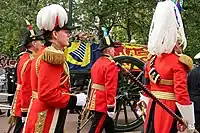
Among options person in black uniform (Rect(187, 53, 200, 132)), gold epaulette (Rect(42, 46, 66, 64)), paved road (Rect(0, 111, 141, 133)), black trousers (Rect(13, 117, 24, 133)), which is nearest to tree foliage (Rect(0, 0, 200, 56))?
paved road (Rect(0, 111, 141, 133))

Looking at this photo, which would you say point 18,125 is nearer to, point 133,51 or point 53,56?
point 53,56

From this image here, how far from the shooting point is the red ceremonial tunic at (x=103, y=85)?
6.79 meters

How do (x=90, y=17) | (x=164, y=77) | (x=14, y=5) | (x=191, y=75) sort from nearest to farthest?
(x=164, y=77) < (x=191, y=75) < (x=90, y=17) < (x=14, y=5)

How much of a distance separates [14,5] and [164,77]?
50.2ft

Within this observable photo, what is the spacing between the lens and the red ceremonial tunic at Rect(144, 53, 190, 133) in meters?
4.55

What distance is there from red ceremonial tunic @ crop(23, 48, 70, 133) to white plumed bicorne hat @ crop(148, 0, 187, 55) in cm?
104

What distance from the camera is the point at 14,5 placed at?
19.3 m

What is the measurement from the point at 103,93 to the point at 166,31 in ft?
7.83

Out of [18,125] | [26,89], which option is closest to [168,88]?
[26,89]

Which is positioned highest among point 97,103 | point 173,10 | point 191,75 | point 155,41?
point 173,10

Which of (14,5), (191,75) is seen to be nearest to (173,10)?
(191,75)

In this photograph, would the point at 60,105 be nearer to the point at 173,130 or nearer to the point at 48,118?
the point at 48,118

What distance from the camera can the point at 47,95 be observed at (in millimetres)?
3934

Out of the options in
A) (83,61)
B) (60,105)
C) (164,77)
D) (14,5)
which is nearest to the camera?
(60,105)
